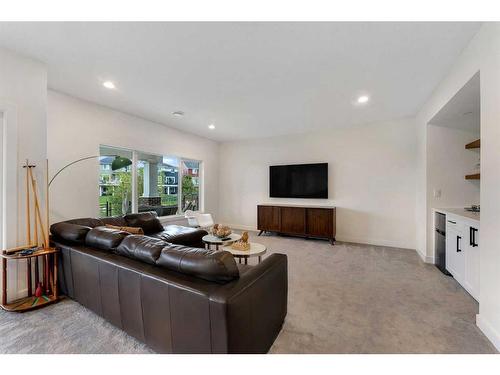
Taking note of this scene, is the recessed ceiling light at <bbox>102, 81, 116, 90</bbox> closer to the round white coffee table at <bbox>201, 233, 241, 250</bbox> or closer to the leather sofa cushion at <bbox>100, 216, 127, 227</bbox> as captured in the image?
the leather sofa cushion at <bbox>100, 216, 127, 227</bbox>

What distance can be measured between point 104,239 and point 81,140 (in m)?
2.35

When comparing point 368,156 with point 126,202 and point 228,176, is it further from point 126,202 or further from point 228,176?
point 126,202

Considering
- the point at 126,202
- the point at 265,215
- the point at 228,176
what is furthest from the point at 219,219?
the point at 126,202

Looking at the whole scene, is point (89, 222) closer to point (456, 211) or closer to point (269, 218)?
point (269, 218)

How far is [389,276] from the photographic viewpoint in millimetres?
2973

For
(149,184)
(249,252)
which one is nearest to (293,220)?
(249,252)

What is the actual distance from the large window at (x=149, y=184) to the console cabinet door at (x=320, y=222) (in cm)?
299

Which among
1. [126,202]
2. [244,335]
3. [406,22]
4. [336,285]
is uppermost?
[406,22]

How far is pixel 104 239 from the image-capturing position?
6.52ft

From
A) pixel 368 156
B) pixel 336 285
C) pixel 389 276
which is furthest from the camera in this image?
pixel 368 156

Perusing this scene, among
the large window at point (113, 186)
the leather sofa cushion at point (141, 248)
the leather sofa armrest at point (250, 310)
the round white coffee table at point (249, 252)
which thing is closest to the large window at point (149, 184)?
the large window at point (113, 186)

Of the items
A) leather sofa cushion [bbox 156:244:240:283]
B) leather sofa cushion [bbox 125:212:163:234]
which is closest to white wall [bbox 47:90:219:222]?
leather sofa cushion [bbox 125:212:163:234]
